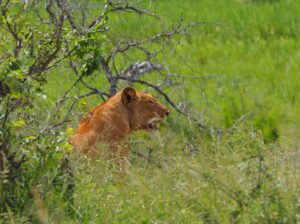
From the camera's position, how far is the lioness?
7.44 metres

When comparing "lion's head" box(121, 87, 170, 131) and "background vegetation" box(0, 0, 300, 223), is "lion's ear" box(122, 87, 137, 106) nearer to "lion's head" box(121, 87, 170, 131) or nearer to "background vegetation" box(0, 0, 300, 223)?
"lion's head" box(121, 87, 170, 131)

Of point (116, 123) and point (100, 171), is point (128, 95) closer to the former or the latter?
point (116, 123)

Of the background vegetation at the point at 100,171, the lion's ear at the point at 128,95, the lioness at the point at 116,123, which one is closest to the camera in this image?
the background vegetation at the point at 100,171

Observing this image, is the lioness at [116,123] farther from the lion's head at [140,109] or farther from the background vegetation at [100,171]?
the background vegetation at [100,171]

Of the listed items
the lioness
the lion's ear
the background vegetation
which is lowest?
the background vegetation

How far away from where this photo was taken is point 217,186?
5574 mm

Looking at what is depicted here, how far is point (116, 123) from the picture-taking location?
26.4 feet

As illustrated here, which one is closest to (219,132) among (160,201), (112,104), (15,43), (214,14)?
(112,104)

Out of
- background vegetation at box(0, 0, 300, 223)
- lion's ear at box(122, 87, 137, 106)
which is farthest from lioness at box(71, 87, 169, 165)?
background vegetation at box(0, 0, 300, 223)

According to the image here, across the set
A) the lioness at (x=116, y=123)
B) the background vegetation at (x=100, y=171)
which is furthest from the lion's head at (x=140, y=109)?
the background vegetation at (x=100, y=171)

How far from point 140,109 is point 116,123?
35cm

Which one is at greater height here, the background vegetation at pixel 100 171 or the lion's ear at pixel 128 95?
the lion's ear at pixel 128 95

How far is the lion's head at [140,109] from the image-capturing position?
8219 millimetres

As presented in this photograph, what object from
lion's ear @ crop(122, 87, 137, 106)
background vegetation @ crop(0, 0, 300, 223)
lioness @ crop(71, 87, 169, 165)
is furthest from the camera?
lion's ear @ crop(122, 87, 137, 106)
